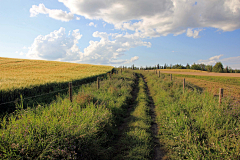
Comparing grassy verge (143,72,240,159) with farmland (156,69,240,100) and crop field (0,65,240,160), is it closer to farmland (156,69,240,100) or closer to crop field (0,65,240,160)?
crop field (0,65,240,160)

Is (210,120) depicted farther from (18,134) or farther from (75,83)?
(75,83)

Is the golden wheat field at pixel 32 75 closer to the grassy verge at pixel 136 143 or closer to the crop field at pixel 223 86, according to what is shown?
the grassy verge at pixel 136 143

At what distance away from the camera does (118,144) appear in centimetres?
476

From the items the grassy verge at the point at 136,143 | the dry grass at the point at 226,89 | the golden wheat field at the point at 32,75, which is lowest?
the grassy verge at the point at 136,143

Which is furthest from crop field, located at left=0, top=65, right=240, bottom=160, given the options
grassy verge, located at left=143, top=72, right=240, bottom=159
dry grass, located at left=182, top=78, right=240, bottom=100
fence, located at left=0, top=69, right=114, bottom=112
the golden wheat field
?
dry grass, located at left=182, top=78, right=240, bottom=100

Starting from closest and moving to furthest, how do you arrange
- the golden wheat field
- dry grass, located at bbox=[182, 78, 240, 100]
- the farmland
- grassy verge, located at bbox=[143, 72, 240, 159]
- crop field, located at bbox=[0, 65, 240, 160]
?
crop field, located at bbox=[0, 65, 240, 160], grassy verge, located at bbox=[143, 72, 240, 159], the golden wheat field, dry grass, located at bbox=[182, 78, 240, 100], the farmland

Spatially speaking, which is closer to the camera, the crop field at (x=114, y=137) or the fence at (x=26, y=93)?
the crop field at (x=114, y=137)

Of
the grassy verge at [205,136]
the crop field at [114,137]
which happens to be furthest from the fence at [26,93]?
the grassy verge at [205,136]

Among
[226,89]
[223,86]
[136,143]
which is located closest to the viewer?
[136,143]

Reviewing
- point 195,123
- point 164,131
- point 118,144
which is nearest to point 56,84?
point 118,144

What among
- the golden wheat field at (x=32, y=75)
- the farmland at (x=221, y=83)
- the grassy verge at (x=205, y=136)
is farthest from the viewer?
the farmland at (x=221, y=83)

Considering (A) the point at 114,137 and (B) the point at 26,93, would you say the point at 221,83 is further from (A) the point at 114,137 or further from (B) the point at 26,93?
(B) the point at 26,93

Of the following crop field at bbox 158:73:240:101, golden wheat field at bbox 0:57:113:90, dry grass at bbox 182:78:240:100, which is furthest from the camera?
crop field at bbox 158:73:240:101

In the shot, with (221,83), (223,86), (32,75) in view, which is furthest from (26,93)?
(221,83)
